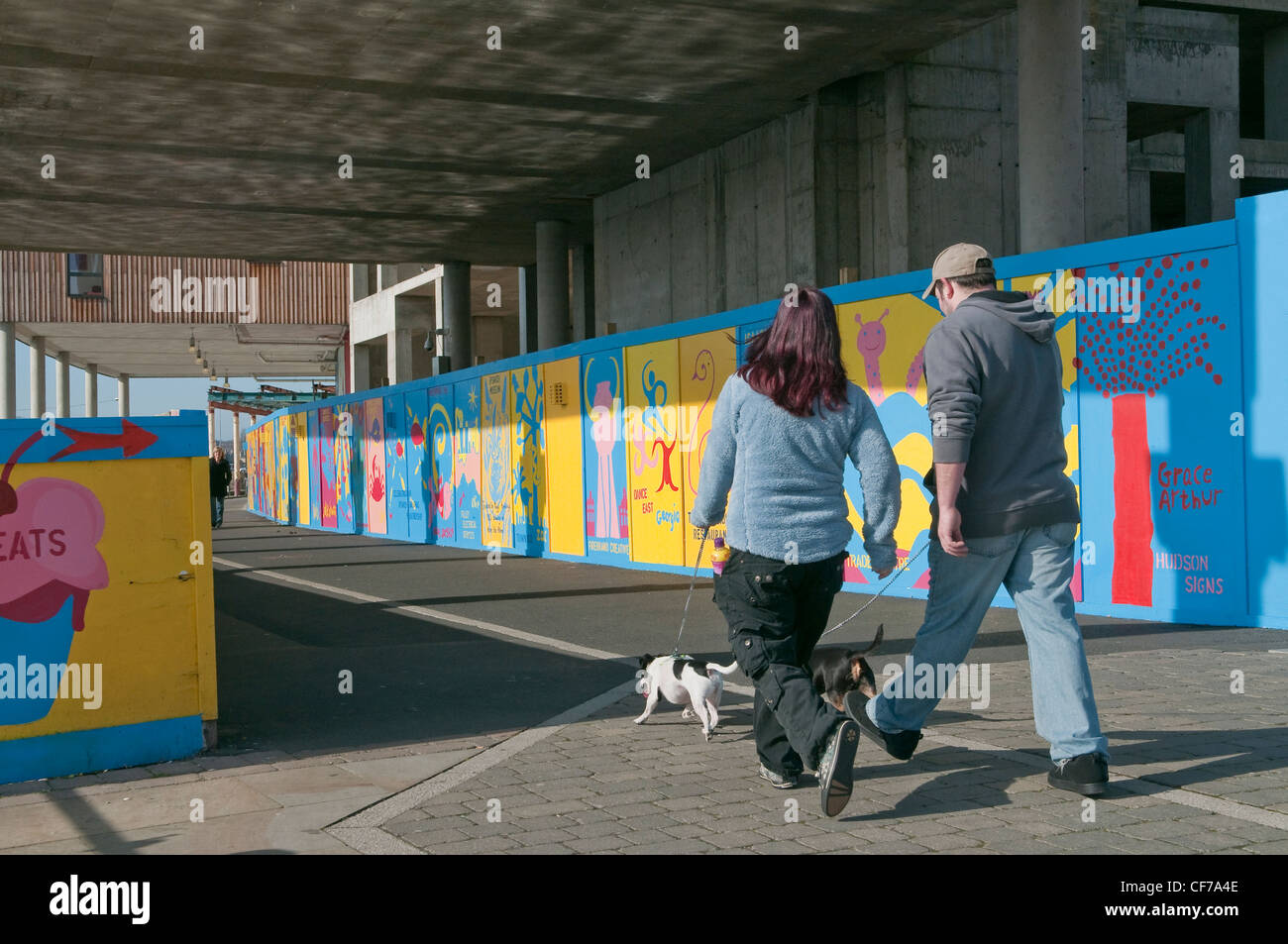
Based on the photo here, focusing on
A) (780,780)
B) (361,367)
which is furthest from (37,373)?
(780,780)

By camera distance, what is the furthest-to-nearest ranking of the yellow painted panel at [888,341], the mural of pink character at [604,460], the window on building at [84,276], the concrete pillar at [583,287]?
the window on building at [84,276]
the concrete pillar at [583,287]
the mural of pink character at [604,460]
the yellow painted panel at [888,341]

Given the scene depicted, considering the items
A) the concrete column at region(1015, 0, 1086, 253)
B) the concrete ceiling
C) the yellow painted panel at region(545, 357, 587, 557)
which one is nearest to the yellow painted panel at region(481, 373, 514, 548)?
the yellow painted panel at region(545, 357, 587, 557)

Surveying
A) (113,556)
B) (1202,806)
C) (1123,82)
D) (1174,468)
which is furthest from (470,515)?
(1202,806)

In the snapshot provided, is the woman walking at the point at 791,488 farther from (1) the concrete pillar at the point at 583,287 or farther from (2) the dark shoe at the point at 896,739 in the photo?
(1) the concrete pillar at the point at 583,287

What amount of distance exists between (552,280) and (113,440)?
22856 mm

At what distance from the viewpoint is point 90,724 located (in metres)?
5.36

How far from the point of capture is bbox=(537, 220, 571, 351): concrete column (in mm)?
27719

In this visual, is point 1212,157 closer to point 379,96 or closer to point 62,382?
point 379,96

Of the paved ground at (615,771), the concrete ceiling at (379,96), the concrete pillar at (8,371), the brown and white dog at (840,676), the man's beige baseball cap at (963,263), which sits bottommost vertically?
the paved ground at (615,771)

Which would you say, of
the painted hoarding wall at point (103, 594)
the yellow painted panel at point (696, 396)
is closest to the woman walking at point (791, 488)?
the painted hoarding wall at point (103, 594)

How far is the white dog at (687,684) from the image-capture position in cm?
573

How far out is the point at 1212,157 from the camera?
2261cm

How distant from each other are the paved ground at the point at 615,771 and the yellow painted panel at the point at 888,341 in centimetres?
301

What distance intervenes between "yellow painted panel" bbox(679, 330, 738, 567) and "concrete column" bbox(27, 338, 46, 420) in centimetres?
4052
